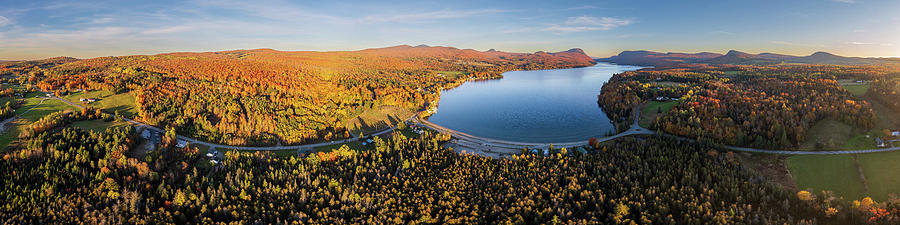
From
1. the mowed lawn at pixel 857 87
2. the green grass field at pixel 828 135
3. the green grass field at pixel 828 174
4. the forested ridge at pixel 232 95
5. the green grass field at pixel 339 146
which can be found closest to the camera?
the green grass field at pixel 828 174

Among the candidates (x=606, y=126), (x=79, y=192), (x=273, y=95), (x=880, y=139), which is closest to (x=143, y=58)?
(x=273, y=95)

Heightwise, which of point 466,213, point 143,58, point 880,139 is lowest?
point 466,213

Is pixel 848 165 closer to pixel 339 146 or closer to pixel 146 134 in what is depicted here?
pixel 339 146

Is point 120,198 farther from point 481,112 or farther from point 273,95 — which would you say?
point 481,112

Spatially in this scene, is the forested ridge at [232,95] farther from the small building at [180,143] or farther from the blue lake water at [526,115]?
the blue lake water at [526,115]

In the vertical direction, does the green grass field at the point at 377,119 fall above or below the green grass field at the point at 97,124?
below

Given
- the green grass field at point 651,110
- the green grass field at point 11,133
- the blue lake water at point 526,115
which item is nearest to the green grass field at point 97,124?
the green grass field at point 11,133

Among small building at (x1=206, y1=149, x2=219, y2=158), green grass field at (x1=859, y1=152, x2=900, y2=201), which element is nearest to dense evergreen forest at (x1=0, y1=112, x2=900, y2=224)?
small building at (x1=206, y1=149, x2=219, y2=158)
